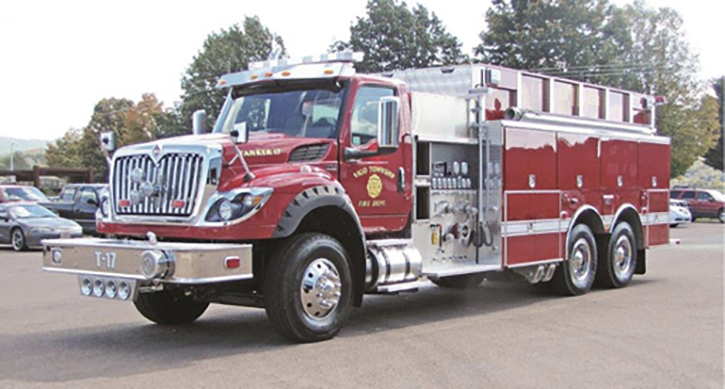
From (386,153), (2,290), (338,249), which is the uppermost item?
(386,153)

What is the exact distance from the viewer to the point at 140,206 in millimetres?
8562

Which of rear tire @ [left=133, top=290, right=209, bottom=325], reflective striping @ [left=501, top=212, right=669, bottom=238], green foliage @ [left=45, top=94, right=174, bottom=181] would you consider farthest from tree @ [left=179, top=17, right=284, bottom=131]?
rear tire @ [left=133, top=290, right=209, bottom=325]

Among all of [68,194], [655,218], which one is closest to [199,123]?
[655,218]

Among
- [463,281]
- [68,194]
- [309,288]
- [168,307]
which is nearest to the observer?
[309,288]

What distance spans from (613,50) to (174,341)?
4026cm

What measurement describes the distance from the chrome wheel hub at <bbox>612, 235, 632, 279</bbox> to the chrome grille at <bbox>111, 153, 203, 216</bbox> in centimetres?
798

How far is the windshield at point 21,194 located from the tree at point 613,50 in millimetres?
26799

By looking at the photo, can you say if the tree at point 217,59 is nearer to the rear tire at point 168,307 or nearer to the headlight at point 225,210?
the rear tire at point 168,307

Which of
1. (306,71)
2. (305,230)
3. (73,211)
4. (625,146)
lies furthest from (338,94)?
(73,211)

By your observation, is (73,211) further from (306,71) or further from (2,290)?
(306,71)

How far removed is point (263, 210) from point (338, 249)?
1.09 m

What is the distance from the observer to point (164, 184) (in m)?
8.34

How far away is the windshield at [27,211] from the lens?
23094 millimetres

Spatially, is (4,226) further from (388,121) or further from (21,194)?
(388,121)
